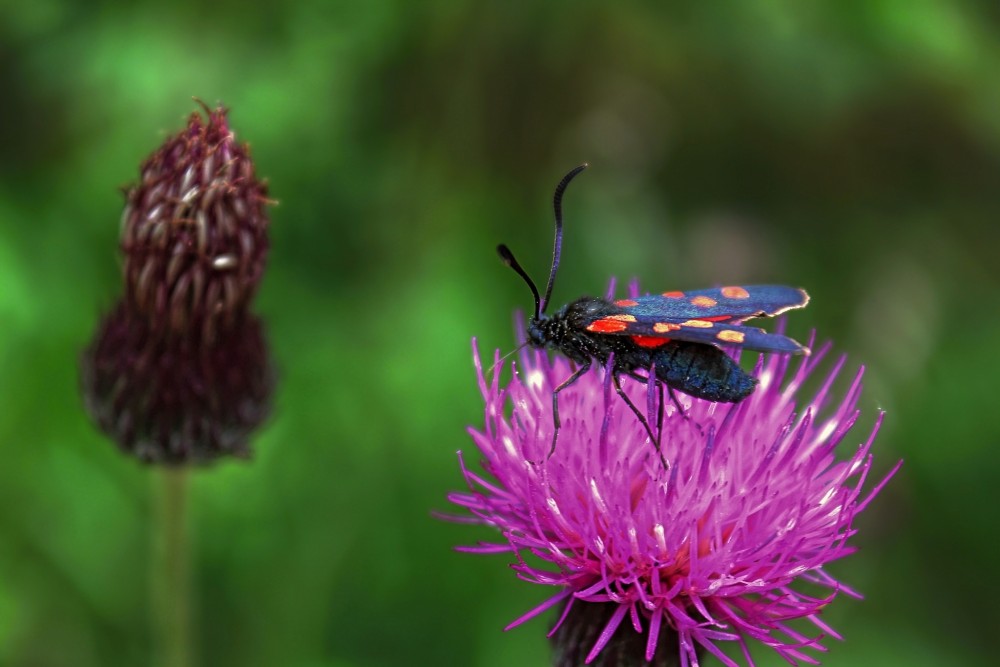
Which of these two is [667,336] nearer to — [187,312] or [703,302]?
[703,302]

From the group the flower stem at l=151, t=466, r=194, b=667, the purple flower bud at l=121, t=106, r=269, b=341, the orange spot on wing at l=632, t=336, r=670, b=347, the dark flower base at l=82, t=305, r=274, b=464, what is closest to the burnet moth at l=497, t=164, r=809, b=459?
the orange spot on wing at l=632, t=336, r=670, b=347

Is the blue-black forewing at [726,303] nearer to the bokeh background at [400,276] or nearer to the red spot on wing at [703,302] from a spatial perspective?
the red spot on wing at [703,302]

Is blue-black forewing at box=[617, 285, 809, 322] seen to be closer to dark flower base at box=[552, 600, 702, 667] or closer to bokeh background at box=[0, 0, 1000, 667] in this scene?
dark flower base at box=[552, 600, 702, 667]

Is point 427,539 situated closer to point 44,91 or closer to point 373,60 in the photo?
point 373,60

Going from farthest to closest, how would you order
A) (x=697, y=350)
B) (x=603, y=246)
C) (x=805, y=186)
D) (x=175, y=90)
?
(x=805, y=186) < (x=603, y=246) < (x=175, y=90) < (x=697, y=350)

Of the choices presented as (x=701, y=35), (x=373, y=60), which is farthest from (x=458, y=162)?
(x=701, y=35)

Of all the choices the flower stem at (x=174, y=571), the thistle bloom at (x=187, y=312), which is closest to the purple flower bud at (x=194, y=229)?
the thistle bloom at (x=187, y=312)

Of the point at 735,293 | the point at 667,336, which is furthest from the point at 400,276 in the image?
the point at 667,336
